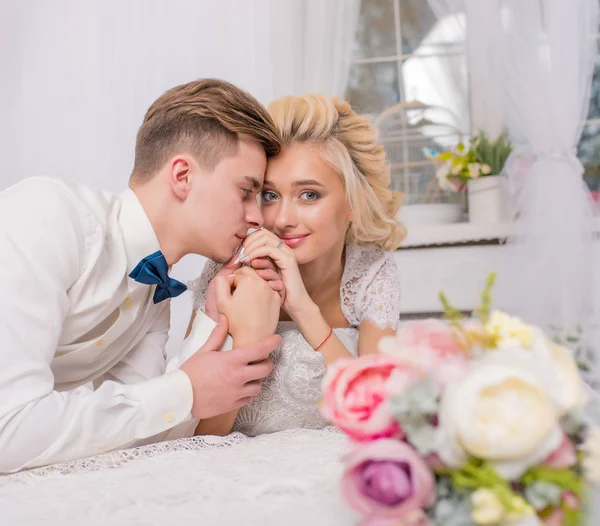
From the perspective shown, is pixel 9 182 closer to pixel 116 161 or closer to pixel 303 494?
pixel 116 161

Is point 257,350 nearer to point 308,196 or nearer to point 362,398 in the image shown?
point 308,196

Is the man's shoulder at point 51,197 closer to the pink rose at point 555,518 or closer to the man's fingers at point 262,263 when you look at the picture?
the man's fingers at point 262,263

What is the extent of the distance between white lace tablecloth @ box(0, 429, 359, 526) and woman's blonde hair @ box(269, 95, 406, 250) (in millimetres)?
796

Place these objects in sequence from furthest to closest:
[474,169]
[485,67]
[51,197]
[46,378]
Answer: [485,67] < [474,169] < [51,197] < [46,378]

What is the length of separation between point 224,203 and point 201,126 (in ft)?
0.70

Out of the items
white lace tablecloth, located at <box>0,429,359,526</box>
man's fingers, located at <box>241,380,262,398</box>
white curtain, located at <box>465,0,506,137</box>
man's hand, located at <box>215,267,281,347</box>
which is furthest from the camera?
white curtain, located at <box>465,0,506,137</box>

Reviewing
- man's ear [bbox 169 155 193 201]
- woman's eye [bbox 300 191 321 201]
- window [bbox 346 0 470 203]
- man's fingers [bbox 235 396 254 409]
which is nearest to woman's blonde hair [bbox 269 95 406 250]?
woman's eye [bbox 300 191 321 201]

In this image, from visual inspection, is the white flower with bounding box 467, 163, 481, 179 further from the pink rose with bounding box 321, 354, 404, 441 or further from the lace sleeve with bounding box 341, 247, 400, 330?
the pink rose with bounding box 321, 354, 404, 441

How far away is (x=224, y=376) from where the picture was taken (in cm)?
166

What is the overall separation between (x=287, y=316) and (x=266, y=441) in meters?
0.57

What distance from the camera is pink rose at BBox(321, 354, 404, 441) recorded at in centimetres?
91

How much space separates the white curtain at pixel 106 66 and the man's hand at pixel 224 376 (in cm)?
211

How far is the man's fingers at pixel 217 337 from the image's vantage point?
5.95ft

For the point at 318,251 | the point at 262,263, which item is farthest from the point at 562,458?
the point at 318,251
